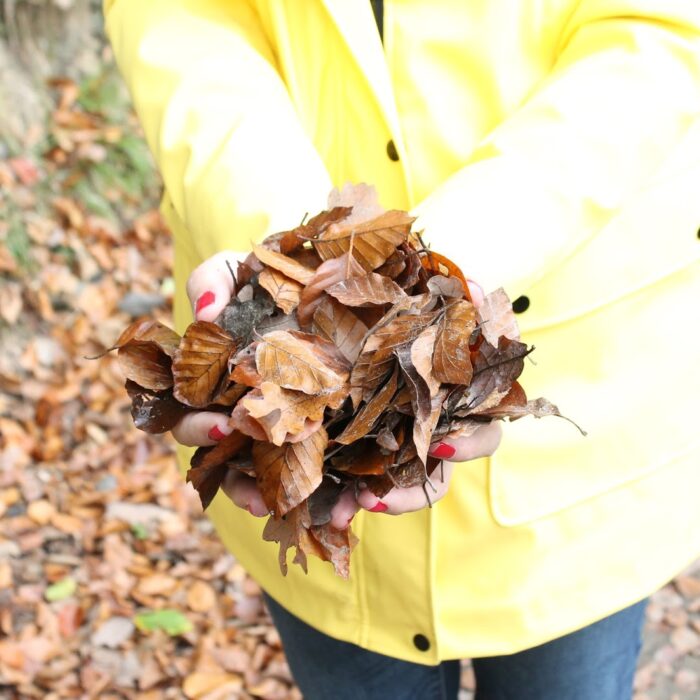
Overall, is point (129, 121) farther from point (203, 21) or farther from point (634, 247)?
point (634, 247)

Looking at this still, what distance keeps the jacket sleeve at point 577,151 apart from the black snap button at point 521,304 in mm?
57

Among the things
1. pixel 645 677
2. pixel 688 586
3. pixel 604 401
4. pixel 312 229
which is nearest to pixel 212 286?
pixel 312 229

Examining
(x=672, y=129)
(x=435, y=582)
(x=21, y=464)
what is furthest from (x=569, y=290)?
(x=21, y=464)

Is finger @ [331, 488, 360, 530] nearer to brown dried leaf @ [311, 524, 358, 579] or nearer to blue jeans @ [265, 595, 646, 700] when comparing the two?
brown dried leaf @ [311, 524, 358, 579]

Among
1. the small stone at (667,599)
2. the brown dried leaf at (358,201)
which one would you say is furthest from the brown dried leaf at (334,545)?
the small stone at (667,599)

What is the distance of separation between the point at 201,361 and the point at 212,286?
103 millimetres

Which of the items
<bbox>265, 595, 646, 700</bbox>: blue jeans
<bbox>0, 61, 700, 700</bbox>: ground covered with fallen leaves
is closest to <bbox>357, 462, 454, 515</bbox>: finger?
<bbox>265, 595, 646, 700</bbox>: blue jeans

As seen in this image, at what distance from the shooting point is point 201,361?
91 cm

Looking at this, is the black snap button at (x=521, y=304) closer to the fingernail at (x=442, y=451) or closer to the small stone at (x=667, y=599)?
the fingernail at (x=442, y=451)

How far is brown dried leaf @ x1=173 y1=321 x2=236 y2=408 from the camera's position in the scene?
905mm

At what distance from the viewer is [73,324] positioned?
3.10 meters

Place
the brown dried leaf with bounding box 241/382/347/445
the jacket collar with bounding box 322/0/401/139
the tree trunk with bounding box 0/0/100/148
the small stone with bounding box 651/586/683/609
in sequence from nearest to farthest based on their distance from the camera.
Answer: the brown dried leaf with bounding box 241/382/347/445 → the jacket collar with bounding box 322/0/401/139 → the small stone with bounding box 651/586/683/609 → the tree trunk with bounding box 0/0/100/148

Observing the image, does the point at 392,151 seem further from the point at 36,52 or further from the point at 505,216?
the point at 36,52

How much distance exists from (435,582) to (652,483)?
0.32 m
